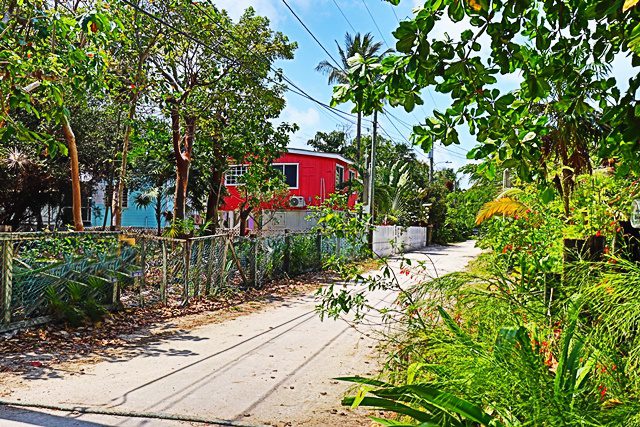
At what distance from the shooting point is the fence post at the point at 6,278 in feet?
25.1

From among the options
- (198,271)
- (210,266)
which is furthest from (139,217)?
(198,271)

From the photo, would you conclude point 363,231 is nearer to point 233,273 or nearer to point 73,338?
point 73,338

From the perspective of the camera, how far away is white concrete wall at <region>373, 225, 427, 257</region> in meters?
25.8

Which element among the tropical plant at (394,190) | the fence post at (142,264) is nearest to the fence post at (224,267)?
the fence post at (142,264)

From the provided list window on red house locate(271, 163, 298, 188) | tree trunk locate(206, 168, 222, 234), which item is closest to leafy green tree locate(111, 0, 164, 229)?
tree trunk locate(206, 168, 222, 234)

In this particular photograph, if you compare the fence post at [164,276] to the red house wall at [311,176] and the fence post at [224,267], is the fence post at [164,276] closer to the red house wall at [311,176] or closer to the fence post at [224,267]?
the fence post at [224,267]

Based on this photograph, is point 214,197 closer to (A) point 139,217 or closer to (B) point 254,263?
(B) point 254,263

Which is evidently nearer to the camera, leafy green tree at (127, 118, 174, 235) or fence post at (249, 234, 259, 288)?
fence post at (249, 234, 259, 288)

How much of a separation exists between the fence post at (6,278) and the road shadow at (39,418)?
9.30 feet

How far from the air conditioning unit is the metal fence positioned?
14585 mm

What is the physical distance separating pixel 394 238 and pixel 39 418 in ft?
57.7

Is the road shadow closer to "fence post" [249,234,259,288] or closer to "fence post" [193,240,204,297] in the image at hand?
"fence post" [193,240,204,297]

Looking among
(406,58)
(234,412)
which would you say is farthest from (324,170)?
(406,58)

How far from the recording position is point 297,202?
101 ft
